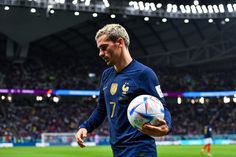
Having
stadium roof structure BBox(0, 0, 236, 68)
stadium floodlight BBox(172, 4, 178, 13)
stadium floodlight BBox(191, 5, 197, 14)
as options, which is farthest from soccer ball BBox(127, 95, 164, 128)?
stadium floodlight BBox(191, 5, 197, 14)

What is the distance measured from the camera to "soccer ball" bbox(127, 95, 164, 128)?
13.9ft

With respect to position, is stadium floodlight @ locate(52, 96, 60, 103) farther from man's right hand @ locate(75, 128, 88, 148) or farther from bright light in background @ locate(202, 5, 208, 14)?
man's right hand @ locate(75, 128, 88, 148)

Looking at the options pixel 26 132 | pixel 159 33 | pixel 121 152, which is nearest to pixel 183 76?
pixel 159 33

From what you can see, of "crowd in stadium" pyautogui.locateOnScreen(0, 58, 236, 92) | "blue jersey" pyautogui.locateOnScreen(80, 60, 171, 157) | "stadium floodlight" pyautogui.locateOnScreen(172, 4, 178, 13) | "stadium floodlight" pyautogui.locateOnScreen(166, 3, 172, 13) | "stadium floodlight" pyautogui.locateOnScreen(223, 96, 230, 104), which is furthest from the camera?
"stadium floodlight" pyautogui.locateOnScreen(223, 96, 230, 104)

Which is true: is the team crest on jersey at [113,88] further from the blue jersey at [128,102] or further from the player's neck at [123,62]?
the player's neck at [123,62]

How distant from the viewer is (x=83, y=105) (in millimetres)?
59281

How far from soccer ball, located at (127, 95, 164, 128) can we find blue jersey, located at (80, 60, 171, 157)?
0.63ft

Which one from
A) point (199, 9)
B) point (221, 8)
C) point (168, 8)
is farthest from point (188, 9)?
point (221, 8)

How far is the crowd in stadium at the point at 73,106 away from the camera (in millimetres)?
51938

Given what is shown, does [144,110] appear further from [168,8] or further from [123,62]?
[168,8]

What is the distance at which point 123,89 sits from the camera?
477 centimetres

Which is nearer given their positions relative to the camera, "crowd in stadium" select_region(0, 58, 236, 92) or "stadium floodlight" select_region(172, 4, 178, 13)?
"stadium floodlight" select_region(172, 4, 178, 13)

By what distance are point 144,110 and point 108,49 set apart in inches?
35.6

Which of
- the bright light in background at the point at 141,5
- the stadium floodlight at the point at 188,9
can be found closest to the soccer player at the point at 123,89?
the bright light in background at the point at 141,5
